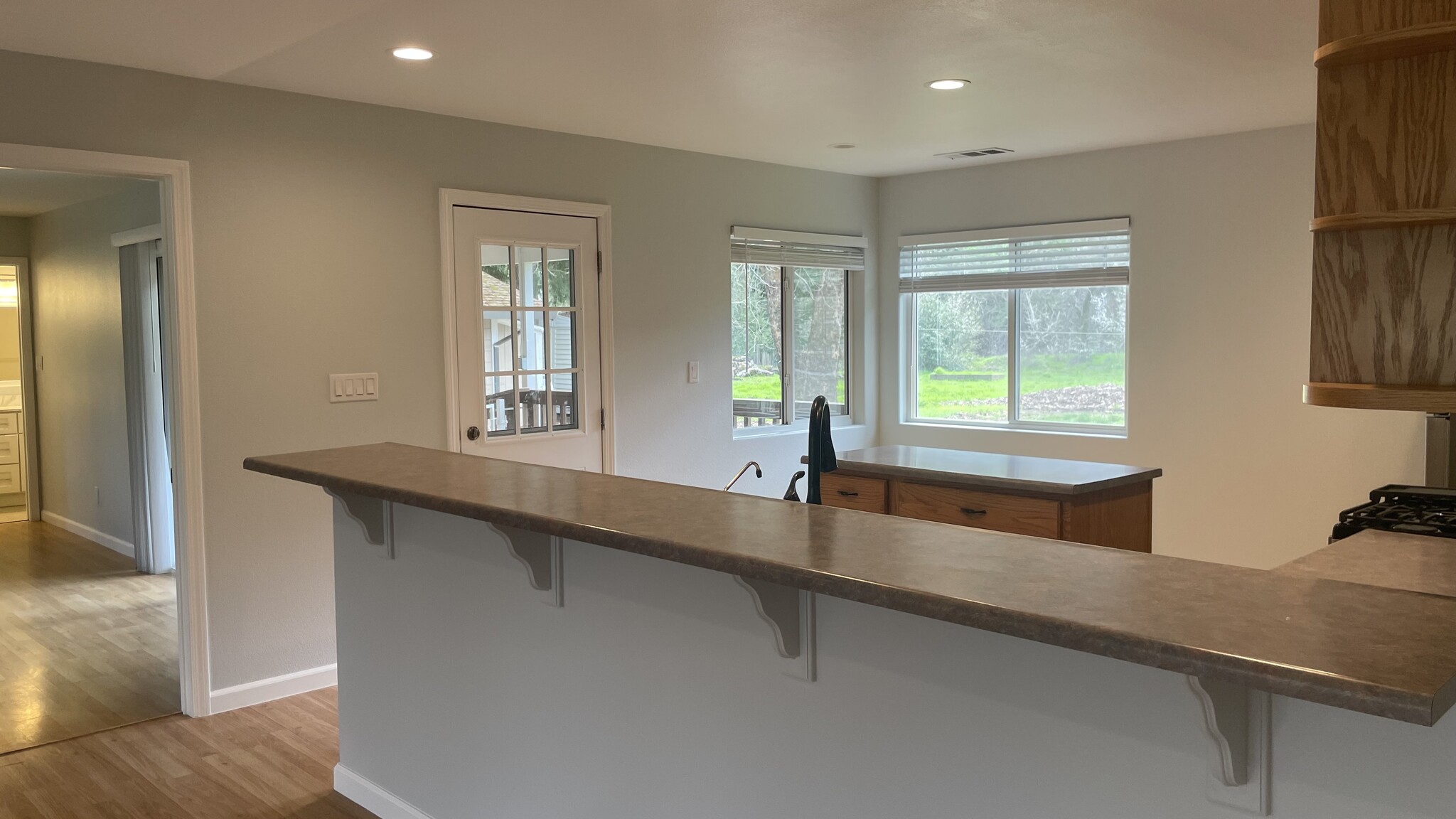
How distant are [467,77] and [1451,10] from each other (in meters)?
2.99

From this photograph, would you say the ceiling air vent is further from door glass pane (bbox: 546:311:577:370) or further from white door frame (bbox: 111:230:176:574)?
white door frame (bbox: 111:230:176:574)

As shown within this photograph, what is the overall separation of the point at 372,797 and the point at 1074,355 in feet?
13.8

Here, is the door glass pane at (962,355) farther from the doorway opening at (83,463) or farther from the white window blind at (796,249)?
the doorway opening at (83,463)

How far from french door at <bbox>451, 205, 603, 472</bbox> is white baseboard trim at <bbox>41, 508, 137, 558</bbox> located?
10.0ft

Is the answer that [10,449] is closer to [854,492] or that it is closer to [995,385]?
[854,492]

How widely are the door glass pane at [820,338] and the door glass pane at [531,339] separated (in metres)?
1.84

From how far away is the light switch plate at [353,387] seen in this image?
157 inches

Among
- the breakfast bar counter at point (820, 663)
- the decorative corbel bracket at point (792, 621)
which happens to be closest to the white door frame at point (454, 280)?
the breakfast bar counter at point (820, 663)

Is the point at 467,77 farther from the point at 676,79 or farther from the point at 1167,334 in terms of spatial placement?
the point at 1167,334

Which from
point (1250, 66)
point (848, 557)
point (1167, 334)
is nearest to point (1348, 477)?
point (1167, 334)

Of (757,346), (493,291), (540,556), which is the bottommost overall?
(540,556)

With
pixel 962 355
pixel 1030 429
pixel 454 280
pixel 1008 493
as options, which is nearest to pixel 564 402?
pixel 454 280

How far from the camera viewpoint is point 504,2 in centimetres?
282

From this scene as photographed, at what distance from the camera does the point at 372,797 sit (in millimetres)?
2957
